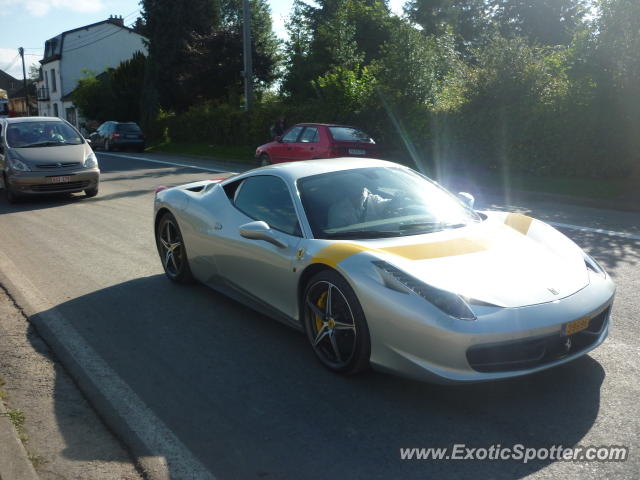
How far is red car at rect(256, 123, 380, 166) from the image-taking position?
597 inches

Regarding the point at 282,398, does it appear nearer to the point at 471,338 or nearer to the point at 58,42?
the point at 471,338

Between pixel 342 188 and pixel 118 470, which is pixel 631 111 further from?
pixel 118 470

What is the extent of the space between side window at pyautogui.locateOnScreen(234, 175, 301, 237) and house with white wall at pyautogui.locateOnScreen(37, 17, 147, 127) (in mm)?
60275

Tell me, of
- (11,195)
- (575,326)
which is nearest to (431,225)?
(575,326)

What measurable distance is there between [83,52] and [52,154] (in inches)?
2160

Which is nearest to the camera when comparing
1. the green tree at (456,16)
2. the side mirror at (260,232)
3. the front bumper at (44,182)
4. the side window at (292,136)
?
the side mirror at (260,232)

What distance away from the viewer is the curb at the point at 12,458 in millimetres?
3018

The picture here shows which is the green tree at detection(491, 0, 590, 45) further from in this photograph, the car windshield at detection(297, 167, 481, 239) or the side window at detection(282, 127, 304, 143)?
the car windshield at detection(297, 167, 481, 239)

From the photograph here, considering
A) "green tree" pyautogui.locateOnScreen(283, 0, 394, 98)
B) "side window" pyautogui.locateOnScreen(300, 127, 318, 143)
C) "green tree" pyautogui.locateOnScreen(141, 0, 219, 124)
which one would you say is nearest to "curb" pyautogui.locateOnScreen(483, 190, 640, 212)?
"side window" pyautogui.locateOnScreen(300, 127, 318, 143)

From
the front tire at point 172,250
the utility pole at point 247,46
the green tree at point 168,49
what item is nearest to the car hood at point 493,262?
the front tire at point 172,250

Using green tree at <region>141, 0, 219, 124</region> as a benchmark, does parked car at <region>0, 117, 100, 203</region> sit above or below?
below

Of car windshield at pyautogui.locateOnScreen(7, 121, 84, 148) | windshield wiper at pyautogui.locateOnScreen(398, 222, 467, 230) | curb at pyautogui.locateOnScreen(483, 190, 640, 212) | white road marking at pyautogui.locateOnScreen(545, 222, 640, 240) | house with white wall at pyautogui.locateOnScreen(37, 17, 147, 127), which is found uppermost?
house with white wall at pyautogui.locateOnScreen(37, 17, 147, 127)

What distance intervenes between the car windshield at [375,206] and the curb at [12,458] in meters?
2.17

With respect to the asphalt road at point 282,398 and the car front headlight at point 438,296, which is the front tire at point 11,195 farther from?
the car front headlight at point 438,296
